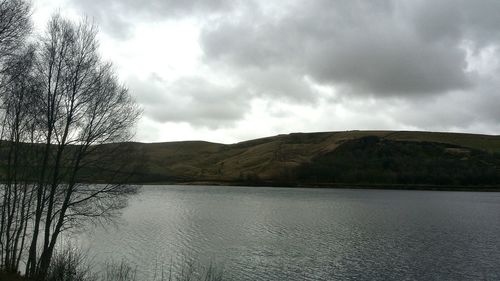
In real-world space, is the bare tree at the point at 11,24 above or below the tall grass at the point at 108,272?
above

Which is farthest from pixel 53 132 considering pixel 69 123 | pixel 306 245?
pixel 306 245

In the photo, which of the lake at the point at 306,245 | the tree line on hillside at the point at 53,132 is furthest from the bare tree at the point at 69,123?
the lake at the point at 306,245

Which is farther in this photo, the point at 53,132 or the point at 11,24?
the point at 53,132

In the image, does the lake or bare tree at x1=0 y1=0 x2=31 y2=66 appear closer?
bare tree at x1=0 y1=0 x2=31 y2=66

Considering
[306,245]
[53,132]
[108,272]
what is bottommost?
[306,245]

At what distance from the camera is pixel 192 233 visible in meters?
50.9

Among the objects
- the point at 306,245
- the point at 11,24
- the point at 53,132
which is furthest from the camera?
the point at 306,245

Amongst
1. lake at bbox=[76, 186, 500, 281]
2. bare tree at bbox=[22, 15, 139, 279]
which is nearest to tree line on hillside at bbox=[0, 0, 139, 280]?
bare tree at bbox=[22, 15, 139, 279]

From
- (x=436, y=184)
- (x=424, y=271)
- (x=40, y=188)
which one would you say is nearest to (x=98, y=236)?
(x=40, y=188)

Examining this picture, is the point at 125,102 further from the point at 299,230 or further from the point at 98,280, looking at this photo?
the point at 299,230

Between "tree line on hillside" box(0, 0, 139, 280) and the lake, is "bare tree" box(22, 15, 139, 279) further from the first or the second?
the lake

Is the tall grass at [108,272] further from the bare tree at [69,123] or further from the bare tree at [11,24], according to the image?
the bare tree at [11,24]

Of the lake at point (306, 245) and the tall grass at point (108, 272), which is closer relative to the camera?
the tall grass at point (108, 272)

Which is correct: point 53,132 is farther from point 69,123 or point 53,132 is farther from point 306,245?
point 306,245
